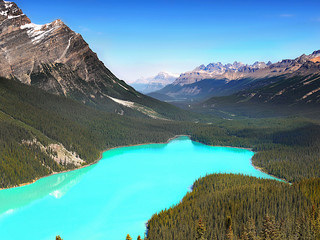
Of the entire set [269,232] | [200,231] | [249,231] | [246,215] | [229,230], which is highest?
[246,215]

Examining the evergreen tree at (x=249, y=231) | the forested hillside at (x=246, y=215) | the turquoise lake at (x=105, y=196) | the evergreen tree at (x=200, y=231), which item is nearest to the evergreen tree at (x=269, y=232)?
the forested hillside at (x=246, y=215)

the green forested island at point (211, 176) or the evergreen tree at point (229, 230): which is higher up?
the green forested island at point (211, 176)

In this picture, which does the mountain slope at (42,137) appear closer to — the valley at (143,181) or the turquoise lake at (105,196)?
the valley at (143,181)

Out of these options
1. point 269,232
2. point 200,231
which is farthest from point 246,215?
point 200,231

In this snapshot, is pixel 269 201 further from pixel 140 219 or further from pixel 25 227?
pixel 25 227

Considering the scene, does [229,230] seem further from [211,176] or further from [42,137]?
[42,137]

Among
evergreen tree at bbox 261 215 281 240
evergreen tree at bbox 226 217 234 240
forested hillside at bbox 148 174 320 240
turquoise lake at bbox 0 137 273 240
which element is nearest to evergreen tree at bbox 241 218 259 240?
forested hillside at bbox 148 174 320 240

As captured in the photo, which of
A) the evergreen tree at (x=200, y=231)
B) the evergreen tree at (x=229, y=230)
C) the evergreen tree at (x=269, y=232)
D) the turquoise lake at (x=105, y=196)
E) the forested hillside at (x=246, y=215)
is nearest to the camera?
the evergreen tree at (x=269, y=232)

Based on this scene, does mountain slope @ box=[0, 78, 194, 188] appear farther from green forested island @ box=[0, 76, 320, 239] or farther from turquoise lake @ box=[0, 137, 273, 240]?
turquoise lake @ box=[0, 137, 273, 240]

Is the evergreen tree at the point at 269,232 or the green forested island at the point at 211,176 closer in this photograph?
the evergreen tree at the point at 269,232
